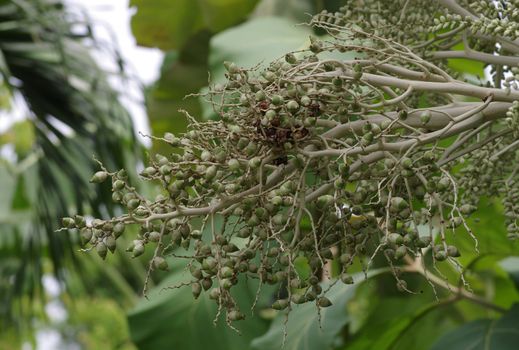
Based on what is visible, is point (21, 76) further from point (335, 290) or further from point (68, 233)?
point (335, 290)

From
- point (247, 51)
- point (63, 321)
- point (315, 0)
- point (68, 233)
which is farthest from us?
point (63, 321)

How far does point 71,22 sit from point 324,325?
158 centimetres


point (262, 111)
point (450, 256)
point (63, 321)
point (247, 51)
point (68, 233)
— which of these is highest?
point (262, 111)

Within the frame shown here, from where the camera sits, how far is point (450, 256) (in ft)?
3.03

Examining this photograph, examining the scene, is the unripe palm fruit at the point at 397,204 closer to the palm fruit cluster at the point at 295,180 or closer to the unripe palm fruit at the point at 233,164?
the palm fruit cluster at the point at 295,180

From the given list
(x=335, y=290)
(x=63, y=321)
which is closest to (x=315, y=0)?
(x=335, y=290)

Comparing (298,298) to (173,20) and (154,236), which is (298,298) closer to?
(154,236)

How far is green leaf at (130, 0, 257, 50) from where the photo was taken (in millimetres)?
2402

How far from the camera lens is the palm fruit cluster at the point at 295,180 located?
91cm

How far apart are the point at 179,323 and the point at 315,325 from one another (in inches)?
14.6

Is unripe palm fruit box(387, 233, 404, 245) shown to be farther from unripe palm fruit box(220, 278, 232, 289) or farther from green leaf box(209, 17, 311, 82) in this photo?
green leaf box(209, 17, 311, 82)

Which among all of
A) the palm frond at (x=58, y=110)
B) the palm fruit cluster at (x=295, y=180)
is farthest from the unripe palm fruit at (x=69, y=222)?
the palm frond at (x=58, y=110)

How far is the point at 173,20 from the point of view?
2.52 meters

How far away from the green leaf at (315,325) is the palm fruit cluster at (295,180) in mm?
750
